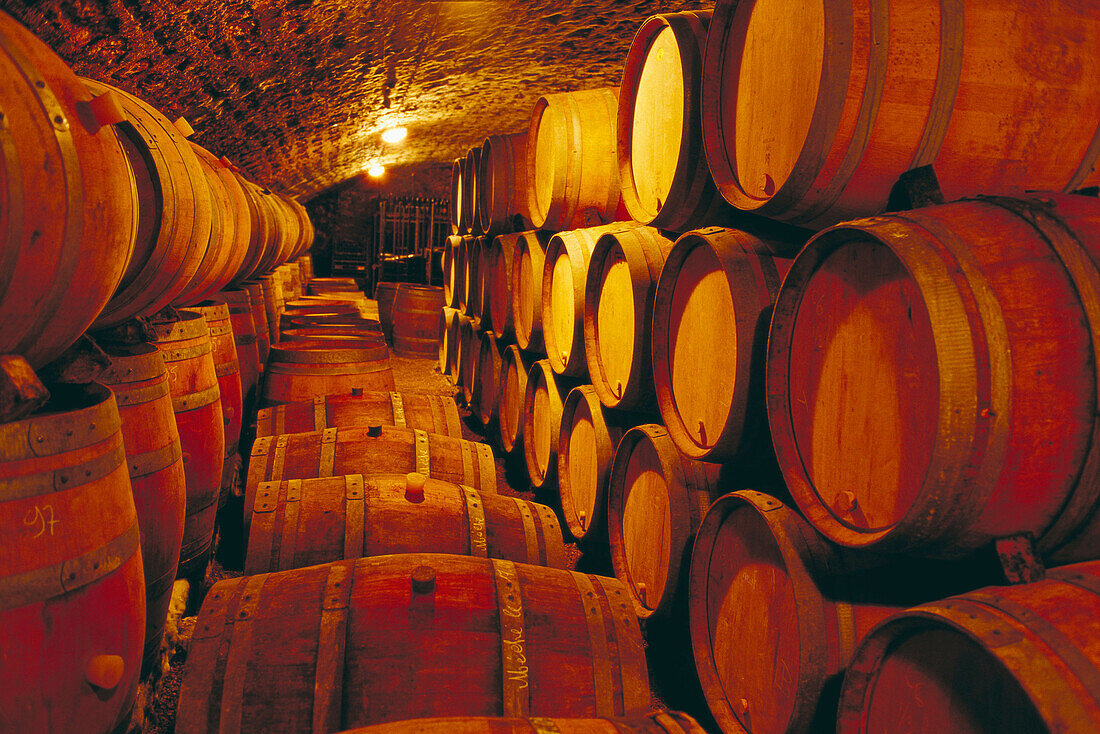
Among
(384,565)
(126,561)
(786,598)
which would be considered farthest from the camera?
(384,565)

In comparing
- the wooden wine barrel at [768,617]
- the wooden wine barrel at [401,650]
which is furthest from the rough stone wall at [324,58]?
the wooden wine barrel at [768,617]

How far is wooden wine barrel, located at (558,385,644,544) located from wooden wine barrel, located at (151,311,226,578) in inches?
63.6

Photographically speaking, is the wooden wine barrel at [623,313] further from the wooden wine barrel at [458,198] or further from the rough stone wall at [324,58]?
the wooden wine barrel at [458,198]

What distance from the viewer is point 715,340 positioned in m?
1.85

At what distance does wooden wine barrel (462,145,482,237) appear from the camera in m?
5.29

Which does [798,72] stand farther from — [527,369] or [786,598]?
[527,369]

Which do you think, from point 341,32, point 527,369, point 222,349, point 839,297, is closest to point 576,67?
point 341,32

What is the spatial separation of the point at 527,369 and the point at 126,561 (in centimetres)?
299

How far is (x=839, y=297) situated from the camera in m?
1.31

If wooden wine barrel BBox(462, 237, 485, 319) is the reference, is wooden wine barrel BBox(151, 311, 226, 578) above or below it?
below

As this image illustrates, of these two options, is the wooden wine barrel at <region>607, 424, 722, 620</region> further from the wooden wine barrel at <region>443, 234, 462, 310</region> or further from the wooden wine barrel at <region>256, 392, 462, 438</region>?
the wooden wine barrel at <region>443, 234, 462, 310</region>

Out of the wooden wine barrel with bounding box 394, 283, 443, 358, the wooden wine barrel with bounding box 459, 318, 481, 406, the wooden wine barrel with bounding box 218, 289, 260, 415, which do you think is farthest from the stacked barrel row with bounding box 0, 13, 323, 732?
the wooden wine barrel with bounding box 394, 283, 443, 358

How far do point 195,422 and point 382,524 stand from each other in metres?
0.91

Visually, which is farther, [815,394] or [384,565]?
[384,565]
